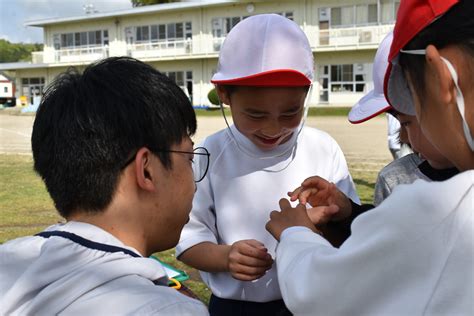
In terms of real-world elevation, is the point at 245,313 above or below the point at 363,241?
below

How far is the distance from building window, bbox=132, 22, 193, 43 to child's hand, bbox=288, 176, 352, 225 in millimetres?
34635

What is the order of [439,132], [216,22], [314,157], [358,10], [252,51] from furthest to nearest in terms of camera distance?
→ [216,22]
[358,10]
[314,157]
[252,51]
[439,132]

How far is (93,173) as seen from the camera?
138 cm

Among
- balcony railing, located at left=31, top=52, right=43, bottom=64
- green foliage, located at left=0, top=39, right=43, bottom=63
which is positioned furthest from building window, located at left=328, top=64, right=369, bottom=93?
green foliage, located at left=0, top=39, right=43, bottom=63

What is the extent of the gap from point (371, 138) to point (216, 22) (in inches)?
860

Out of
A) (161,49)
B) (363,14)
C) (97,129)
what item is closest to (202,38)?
(161,49)

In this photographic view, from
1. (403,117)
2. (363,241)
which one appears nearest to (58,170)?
(363,241)

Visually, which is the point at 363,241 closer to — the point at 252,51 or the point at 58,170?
the point at 58,170

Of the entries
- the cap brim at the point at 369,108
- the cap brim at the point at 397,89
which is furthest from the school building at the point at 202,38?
the cap brim at the point at 397,89

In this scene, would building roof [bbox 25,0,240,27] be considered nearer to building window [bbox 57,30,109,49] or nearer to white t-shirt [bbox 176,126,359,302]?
building window [bbox 57,30,109,49]

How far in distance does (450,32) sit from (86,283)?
96 centimetres

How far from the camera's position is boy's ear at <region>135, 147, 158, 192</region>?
139 cm

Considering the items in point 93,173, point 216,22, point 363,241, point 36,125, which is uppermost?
point 216,22

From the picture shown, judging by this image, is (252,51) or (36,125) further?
(252,51)
